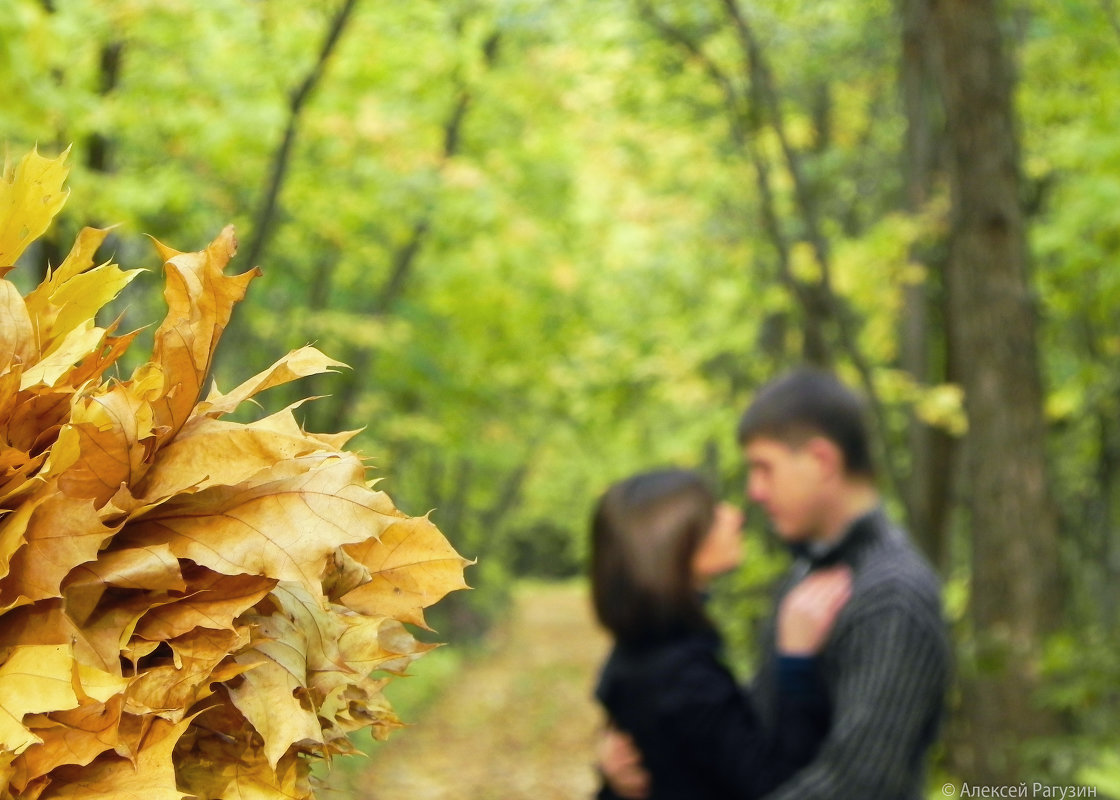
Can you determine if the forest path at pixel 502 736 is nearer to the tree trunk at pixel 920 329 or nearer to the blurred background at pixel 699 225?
the blurred background at pixel 699 225

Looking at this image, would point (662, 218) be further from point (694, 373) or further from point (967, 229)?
point (967, 229)

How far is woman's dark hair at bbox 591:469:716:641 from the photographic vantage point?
11.2ft

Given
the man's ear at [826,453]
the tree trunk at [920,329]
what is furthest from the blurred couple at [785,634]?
the tree trunk at [920,329]

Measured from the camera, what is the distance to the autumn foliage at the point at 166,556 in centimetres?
94

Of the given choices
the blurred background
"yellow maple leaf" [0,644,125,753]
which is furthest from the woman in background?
"yellow maple leaf" [0,644,125,753]

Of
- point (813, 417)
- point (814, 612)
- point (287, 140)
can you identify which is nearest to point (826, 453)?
point (813, 417)

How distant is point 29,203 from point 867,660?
225cm

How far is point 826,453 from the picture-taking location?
10.7 feet

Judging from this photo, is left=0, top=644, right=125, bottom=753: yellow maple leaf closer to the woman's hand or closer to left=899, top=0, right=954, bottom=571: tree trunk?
the woman's hand

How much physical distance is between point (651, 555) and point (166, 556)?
2.60 m

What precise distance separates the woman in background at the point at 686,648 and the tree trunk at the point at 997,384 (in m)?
2.93

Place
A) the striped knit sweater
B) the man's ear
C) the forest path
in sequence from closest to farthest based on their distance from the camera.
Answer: the striped knit sweater, the man's ear, the forest path

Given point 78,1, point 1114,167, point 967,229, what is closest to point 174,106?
point 78,1

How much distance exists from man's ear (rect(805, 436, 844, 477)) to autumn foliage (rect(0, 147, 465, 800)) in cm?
227
